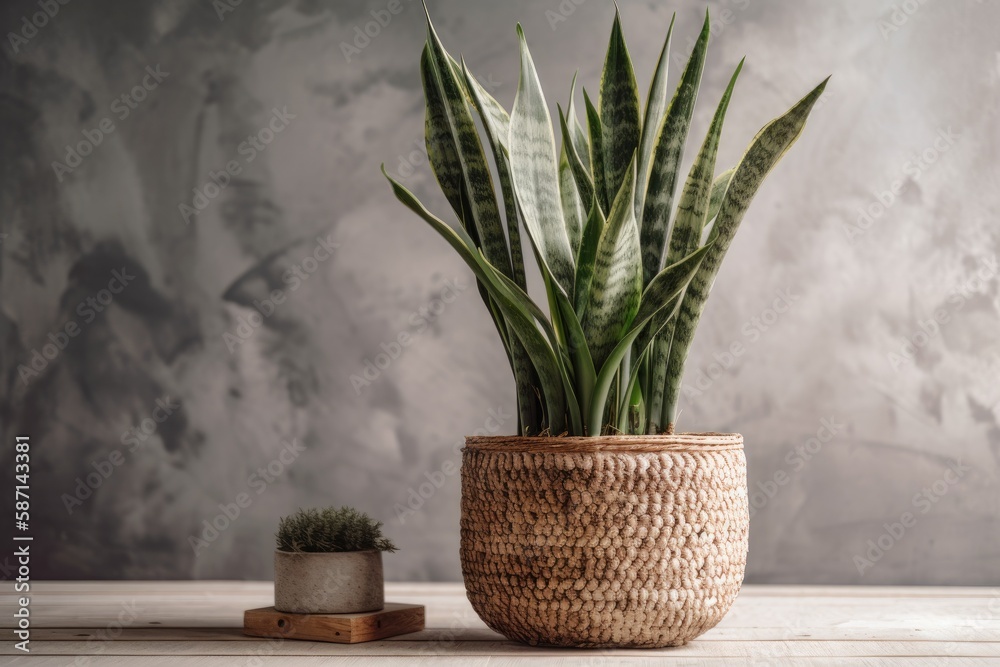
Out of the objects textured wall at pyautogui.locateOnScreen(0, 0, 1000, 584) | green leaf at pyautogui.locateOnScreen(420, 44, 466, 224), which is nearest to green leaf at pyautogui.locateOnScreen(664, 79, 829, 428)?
green leaf at pyautogui.locateOnScreen(420, 44, 466, 224)

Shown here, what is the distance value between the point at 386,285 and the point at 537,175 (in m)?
0.63

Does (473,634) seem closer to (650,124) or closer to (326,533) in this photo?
(326,533)

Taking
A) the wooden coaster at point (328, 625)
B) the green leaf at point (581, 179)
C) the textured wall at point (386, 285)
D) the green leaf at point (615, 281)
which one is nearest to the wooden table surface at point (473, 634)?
the wooden coaster at point (328, 625)

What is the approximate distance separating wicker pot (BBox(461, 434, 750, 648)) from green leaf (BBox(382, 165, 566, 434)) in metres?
0.05

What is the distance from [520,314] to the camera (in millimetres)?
738

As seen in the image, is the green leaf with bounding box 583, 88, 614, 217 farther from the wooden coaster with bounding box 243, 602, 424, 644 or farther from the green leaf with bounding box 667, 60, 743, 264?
the wooden coaster with bounding box 243, 602, 424, 644

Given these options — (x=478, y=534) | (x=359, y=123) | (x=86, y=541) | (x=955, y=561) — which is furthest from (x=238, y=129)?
(x=955, y=561)

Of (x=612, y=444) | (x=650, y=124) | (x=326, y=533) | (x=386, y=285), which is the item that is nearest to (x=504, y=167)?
(x=650, y=124)

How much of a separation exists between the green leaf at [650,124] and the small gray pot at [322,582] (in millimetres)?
406

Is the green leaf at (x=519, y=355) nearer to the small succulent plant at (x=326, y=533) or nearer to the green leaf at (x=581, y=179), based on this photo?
the green leaf at (x=581, y=179)

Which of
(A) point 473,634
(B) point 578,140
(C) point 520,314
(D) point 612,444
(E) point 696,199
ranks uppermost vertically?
(B) point 578,140

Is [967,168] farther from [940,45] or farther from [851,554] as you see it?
[851,554]

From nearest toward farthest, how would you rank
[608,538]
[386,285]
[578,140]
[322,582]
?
[608,538] → [322,582] → [578,140] → [386,285]

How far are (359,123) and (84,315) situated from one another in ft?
1.66
